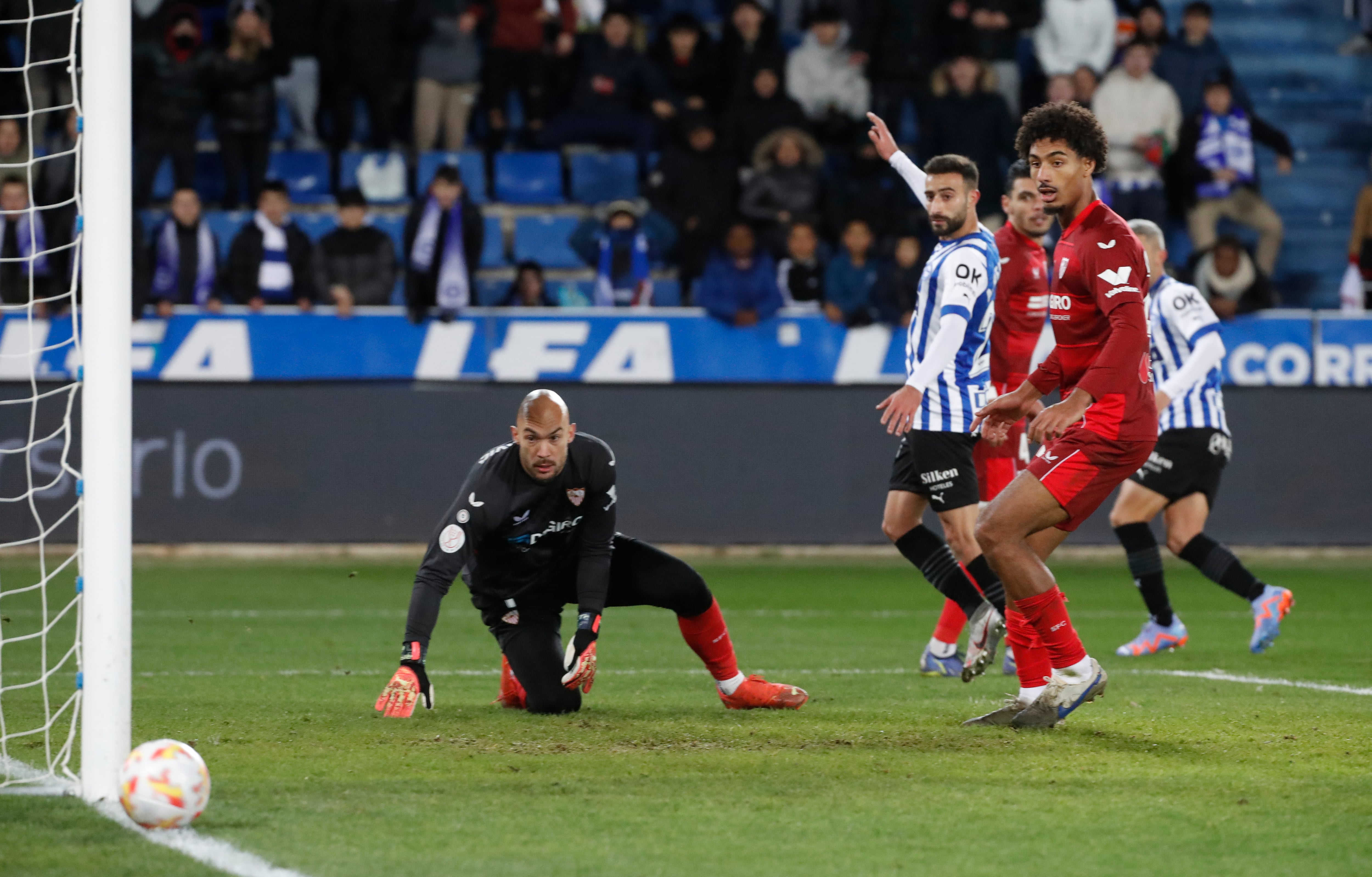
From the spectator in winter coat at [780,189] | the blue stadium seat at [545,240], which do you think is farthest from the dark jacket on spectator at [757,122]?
the blue stadium seat at [545,240]

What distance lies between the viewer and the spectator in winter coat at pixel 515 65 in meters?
16.4

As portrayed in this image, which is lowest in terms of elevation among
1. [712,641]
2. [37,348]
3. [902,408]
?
[37,348]

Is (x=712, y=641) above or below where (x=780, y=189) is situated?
below

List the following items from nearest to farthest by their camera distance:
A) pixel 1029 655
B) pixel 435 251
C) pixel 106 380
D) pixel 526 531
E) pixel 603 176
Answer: pixel 106 380 < pixel 1029 655 < pixel 526 531 < pixel 435 251 < pixel 603 176

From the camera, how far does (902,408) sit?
6398mm

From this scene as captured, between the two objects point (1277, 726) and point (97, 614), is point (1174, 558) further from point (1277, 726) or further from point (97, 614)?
point (97, 614)

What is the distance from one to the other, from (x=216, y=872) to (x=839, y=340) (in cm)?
1076

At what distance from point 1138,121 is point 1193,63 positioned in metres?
1.23

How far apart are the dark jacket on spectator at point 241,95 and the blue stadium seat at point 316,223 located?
876 mm

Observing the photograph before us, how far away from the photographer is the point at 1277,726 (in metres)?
5.99

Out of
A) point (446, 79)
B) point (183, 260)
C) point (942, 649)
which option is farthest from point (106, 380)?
point (446, 79)

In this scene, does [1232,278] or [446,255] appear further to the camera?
[1232,278]

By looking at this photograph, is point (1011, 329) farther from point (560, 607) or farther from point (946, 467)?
point (560, 607)

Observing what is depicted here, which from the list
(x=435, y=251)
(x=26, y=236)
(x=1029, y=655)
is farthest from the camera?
(x=435, y=251)
